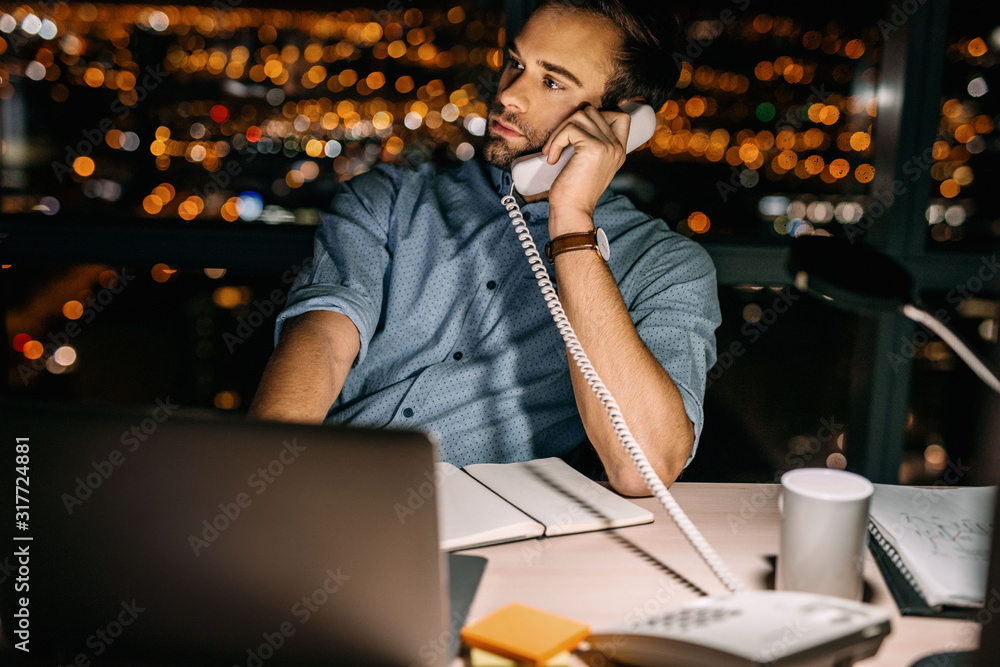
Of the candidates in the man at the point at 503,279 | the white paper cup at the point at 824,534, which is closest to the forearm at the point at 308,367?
the man at the point at 503,279

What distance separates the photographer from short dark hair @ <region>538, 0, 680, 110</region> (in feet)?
5.26

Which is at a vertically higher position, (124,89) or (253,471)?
(124,89)

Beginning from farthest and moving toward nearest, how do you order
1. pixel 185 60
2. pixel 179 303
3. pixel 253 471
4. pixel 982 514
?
pixel 179 303 < pixel 185 60 < pixel 982 514 < pixel 253 471

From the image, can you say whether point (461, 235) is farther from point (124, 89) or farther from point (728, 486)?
point (124, 89)

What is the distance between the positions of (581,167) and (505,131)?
317mm

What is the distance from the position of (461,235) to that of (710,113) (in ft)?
5.23

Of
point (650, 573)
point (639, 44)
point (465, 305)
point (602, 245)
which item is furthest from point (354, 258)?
point (650, 573)

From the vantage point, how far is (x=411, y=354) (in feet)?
5.07

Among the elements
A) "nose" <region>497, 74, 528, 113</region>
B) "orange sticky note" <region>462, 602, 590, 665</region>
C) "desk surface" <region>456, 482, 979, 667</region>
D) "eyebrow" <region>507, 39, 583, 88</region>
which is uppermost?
"eyebrow" <region>507, 39, 583, 88</region>

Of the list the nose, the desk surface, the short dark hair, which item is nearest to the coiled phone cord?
the desk surface

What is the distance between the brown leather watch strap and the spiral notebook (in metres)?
0.63

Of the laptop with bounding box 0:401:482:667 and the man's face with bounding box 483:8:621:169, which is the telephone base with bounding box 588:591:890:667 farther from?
the man's face with bounding box 483:8:621:169

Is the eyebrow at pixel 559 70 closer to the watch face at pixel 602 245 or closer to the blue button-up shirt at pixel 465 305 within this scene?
the blue button-up shirt at pixel 465 305

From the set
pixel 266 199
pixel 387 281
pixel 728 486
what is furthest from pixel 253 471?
pixel 266 199
